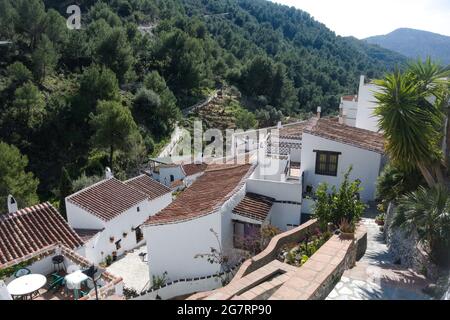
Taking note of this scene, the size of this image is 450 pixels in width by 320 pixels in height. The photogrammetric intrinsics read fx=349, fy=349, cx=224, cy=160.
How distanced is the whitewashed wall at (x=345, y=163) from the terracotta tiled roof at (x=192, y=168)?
17.9 meters

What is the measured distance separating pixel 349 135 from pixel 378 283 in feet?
33.9

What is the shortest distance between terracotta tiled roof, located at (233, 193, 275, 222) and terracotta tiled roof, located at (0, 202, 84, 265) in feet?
21.7

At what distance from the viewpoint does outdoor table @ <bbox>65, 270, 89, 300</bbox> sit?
10.1 meters

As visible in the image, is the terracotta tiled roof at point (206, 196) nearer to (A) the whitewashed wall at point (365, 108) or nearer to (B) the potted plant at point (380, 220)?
(B) the potted plant at point (380, 220)

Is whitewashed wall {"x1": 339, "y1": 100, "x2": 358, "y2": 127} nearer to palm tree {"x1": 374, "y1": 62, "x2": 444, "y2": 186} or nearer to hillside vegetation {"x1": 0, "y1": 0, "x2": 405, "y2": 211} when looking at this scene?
hillside vegetation {"x1": 0, "y1": 0, "x2": 405, "y2": 211}

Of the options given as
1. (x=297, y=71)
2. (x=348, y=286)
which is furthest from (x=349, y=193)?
(x=297, y=71)

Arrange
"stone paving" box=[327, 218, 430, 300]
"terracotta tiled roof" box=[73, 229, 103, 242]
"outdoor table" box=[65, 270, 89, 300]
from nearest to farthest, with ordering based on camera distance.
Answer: "stone paving" box=[327, 218, 430, 300] → "outdoor table" box=[65, 270, 89, 300] → "terracotta tiled roof" box=[73, 229, 103, 242]

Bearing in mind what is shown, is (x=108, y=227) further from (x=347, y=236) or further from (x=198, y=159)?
(x=198, y=159)

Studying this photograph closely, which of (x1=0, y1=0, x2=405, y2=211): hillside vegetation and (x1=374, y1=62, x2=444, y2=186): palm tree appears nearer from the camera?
(x1=374, y1=62, x2=444, y2=186): palm tree

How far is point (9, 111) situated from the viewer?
123 feet

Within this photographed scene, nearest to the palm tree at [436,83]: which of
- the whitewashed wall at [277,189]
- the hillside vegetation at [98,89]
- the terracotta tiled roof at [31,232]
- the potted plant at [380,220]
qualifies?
the potted plant at [380,220]

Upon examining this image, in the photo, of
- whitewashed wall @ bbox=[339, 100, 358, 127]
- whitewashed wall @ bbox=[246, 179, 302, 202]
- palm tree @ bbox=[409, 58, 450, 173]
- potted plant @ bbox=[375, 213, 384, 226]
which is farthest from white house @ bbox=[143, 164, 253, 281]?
whitewashed wall @ bbox=[339, 100, 358, 127]

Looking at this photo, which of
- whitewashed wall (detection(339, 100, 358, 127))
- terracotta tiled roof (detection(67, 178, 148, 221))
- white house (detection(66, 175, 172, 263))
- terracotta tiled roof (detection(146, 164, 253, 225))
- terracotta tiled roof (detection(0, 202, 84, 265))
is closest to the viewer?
terracotta tiled roof (detection(0, 202, 84, 265))

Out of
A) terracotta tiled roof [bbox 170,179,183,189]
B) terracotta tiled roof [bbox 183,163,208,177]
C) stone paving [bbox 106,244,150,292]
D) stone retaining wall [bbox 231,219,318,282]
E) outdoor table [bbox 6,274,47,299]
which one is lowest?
stone paving [bbox 106,244,150,292]
